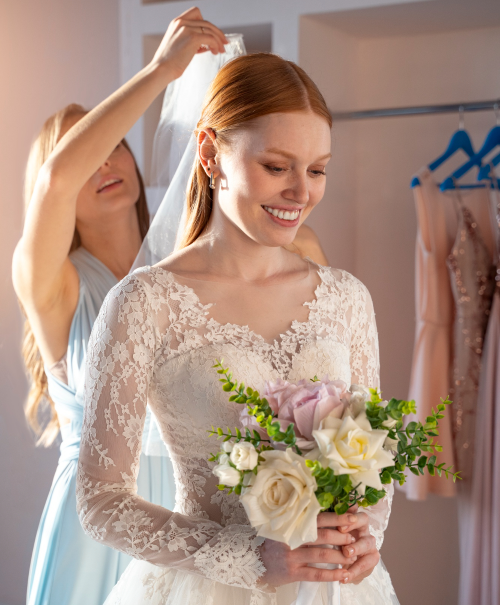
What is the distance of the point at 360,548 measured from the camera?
3.52 ft

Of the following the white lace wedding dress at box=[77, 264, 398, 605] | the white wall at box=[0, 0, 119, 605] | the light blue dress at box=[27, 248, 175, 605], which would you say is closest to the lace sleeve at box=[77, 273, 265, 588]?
the white lace wedding dress at box=[77, 264, 398, 605]

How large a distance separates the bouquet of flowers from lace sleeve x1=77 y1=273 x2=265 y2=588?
7.7 inches

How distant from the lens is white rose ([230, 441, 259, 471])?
0.94m

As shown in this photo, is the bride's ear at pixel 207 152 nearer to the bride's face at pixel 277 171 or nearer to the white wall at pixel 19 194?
the bride's face at pixel 277 171

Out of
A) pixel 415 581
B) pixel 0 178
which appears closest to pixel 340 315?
pixel 0 178

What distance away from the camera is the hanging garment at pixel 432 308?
7.34ft

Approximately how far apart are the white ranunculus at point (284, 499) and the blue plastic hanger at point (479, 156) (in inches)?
60.4

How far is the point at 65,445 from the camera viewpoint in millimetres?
1883

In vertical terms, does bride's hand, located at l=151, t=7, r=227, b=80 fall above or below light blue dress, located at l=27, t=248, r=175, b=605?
above

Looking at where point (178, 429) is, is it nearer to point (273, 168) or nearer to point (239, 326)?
point (239, 326)

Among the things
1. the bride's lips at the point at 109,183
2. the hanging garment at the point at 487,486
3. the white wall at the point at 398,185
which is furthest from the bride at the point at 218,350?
the white wall at the point at 398,185

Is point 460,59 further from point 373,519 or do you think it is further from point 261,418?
point 261,418

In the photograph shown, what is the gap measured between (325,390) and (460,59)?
1872 millimetres

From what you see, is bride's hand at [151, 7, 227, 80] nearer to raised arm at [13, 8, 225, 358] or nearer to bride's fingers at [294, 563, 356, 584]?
raised arm at [13, 8, 225, 358]
